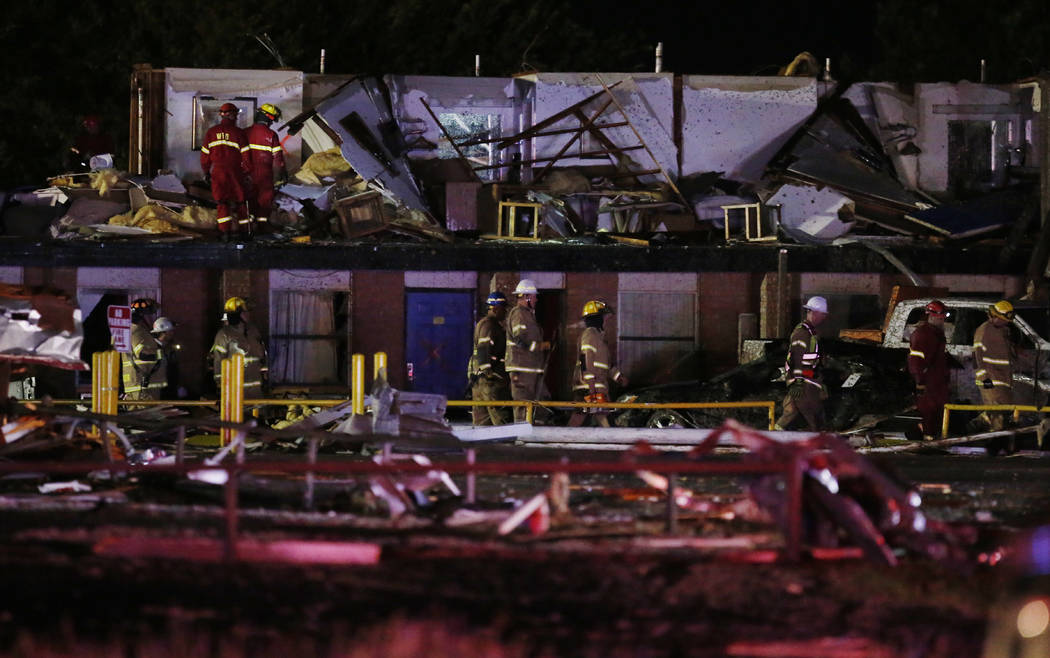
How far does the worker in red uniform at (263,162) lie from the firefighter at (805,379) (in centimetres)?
895

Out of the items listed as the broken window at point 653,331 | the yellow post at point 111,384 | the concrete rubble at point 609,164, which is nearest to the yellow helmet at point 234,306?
the yellow post at point 111,384

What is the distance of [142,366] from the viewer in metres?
18.0

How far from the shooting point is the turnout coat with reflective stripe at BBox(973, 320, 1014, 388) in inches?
650

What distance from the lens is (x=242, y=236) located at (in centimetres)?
2161

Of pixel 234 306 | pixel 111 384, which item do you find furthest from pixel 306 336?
pixel 111 384

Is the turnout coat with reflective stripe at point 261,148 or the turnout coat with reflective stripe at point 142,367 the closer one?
the turnout coat with reflective stripe at point 142,367

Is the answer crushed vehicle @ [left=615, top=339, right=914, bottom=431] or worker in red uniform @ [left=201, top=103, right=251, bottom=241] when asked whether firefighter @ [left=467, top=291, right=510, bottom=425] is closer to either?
crushed vehicle @ [left=615, top=339, right=914, bottom=431]

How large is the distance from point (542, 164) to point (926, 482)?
1166cm

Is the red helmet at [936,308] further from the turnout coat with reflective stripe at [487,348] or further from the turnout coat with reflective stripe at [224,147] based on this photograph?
the turnout coat with reflective stripe at [224,147]

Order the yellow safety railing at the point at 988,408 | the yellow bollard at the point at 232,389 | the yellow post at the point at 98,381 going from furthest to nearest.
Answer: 1. the yellow safety railing at the point at 988,408
2. the yellow post at the point at 98,381
3. the yellow bollard at the point at 232,389

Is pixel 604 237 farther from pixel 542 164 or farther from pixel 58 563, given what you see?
pixel 58 563

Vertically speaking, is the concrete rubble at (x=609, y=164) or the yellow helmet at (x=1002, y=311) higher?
the concrete rubble at (x=609, y=164)

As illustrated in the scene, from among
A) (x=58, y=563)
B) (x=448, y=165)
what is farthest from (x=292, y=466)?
(x=448, y=165)

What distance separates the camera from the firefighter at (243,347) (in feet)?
57.8
